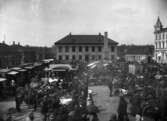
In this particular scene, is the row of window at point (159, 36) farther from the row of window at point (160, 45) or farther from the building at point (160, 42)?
the row of window at point (160, 45)

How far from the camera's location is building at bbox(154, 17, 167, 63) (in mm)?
39622

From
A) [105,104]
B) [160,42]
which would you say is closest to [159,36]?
[160,42]

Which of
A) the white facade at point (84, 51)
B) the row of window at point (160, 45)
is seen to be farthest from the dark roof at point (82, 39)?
the row of window at point (160, 45)

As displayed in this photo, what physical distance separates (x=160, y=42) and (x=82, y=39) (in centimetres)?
1605

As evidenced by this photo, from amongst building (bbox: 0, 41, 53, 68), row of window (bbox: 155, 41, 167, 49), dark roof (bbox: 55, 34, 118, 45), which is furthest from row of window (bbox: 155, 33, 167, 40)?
building (bbox: 0, 41, 53, 68)

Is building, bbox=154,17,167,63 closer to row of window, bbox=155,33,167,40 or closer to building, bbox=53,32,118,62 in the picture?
row of window, bbox=155,33,167,40

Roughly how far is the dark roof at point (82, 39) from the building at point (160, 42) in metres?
9.31

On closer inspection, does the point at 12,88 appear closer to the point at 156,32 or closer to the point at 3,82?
the point at 3,82

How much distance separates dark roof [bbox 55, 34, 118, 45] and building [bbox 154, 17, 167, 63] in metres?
9.31

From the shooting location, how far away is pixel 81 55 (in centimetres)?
4219

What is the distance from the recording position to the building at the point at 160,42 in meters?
39.6

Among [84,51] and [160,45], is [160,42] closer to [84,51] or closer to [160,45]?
[160,45]

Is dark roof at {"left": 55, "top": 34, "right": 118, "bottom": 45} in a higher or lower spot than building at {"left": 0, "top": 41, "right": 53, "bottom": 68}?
higher

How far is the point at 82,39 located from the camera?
43000mm
